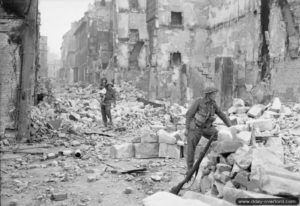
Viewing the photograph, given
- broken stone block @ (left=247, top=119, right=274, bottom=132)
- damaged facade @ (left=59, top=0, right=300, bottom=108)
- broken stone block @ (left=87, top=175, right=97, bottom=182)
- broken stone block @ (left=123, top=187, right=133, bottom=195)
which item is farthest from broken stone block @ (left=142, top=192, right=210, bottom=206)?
damaged facade @ (left=59, top=0, right=300, bottom=108)

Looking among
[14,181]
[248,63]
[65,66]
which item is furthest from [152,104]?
[65,66]

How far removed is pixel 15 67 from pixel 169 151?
4108 mm

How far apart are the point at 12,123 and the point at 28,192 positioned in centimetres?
361

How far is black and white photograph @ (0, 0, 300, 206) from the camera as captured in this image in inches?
180

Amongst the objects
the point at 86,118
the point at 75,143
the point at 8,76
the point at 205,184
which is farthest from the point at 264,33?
the point at 205,184

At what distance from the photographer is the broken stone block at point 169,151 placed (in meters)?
7.21

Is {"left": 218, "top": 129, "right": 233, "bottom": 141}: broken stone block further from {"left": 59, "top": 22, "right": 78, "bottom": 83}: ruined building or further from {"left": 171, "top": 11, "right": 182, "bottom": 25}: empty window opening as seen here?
{"left": 59, "top": 22, "right": 78, "bottom": 83}: ruined building

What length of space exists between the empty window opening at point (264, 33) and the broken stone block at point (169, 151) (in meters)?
10.9

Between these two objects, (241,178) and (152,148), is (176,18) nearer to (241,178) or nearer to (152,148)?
(152,148)

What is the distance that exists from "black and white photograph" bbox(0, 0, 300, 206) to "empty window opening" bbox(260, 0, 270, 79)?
3.2 inches

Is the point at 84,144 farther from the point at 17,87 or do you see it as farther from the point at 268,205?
the point at 268,205

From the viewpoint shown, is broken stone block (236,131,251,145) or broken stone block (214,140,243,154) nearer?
broken stone block (214,140,243,154)

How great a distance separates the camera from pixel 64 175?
566 cm

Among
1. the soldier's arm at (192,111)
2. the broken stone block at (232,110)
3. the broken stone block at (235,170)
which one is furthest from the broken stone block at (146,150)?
the broken stone block at (232,110)
